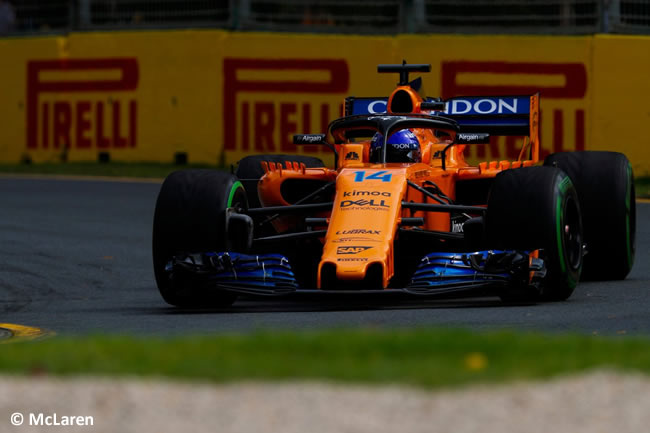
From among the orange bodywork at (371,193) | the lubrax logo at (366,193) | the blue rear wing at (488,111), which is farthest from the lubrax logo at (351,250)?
the blue rear wing at (488,111)

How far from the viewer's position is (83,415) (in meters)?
4.82

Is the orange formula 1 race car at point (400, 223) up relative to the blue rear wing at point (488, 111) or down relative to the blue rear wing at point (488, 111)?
down

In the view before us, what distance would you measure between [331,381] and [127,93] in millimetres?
15631

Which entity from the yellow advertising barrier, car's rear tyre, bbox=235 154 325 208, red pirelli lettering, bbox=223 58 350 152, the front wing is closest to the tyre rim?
the front wing

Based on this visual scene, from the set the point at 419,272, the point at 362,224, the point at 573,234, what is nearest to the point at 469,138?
the point at 573,234

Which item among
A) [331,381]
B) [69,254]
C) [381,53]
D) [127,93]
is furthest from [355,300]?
[127,93]

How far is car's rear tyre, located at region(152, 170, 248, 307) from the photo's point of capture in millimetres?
9164

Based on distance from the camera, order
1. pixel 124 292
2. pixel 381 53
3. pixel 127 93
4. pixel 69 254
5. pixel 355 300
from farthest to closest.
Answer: pixel 127 93 < pixel 381 53 < pixel 69 254 < pixel 124 292 < pixel 355 300

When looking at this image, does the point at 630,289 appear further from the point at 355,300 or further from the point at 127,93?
the point at 127,93

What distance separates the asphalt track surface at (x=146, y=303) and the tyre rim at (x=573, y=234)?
0.26 m

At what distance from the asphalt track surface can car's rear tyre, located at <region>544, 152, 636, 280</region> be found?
9.0 inches

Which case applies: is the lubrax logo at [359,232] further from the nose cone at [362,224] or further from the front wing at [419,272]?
the front wing at [419,272]

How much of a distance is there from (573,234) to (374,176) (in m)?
1.42

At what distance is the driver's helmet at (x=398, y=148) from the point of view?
10.1m
